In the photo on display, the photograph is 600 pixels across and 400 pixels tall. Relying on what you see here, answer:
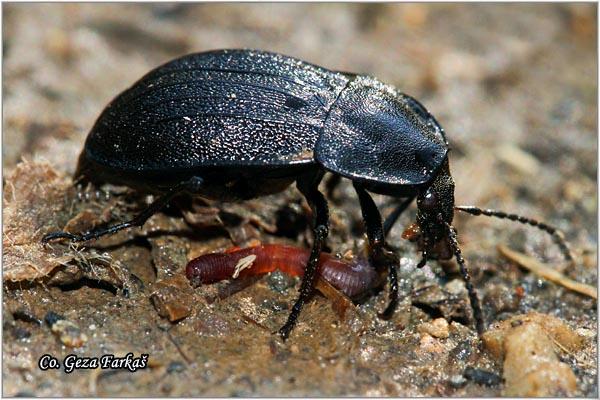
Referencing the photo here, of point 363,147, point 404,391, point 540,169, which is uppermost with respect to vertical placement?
point 363,147

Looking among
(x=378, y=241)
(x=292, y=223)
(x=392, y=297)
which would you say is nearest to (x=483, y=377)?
(x=392, y=297)

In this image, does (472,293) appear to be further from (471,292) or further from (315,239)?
(315,239)

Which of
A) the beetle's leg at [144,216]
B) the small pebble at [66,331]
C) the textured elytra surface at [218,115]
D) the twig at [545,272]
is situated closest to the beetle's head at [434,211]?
the textured elytra surface at [218,115]

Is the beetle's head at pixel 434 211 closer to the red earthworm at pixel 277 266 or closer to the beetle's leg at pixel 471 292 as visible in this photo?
the beetle's leg at pixel 471 292

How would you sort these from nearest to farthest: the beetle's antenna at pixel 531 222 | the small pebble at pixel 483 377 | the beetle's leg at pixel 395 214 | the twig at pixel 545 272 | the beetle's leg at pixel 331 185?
1. the small pebble at pixel 483 377
2. the beetle's antenna at pixel 531 222
3. the twig at pixel 545 272
4. the beetle's leg at pixel 395 214
5. the beetle's leg at pixel 331 185

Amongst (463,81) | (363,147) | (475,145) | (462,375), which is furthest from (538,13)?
(462,375)

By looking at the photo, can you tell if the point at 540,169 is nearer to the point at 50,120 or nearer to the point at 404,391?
the point at 404,391

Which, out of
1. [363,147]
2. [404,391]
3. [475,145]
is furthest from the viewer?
[475,145]

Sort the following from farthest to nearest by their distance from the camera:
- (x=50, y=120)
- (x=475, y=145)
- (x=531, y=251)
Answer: (x=475, y=145), (x=50, y=120), (x=531, y=251)
